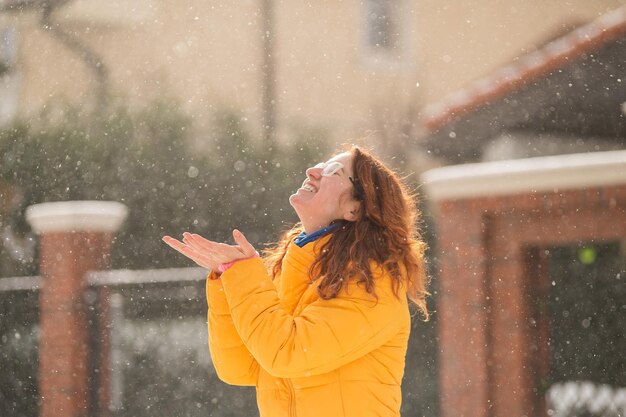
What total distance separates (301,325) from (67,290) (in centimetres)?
482

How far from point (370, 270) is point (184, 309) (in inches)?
197

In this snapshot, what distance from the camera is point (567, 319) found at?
558 centimetres

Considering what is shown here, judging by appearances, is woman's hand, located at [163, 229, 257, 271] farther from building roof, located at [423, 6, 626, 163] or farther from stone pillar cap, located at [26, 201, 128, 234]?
building roof, located at [423, 6, 626, 163]

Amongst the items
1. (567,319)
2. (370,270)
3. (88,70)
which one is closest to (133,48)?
(88,70)

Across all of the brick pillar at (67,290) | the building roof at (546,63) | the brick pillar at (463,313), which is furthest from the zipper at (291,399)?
the building roof at (546,63)

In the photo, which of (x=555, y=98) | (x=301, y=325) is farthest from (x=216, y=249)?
(x=555, y=98)

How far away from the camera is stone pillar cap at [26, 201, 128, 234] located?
20.5 feet

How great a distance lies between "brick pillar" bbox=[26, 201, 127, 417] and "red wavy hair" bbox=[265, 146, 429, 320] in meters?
4.50

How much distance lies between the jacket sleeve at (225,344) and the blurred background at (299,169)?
3.00 metres

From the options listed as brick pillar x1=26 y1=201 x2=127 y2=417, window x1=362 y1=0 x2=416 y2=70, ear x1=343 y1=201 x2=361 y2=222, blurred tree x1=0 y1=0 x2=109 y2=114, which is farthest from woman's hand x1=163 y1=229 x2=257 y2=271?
window x1=362 y1=0 x2=416 y2=70

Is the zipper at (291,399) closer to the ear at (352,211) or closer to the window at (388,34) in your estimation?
the ear at (352,211)

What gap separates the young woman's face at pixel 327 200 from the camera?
193 centimetres

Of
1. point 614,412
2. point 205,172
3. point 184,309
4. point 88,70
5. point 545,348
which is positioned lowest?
point 614,412

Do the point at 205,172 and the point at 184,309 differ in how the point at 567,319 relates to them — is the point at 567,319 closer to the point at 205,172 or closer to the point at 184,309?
the point at 184,309
